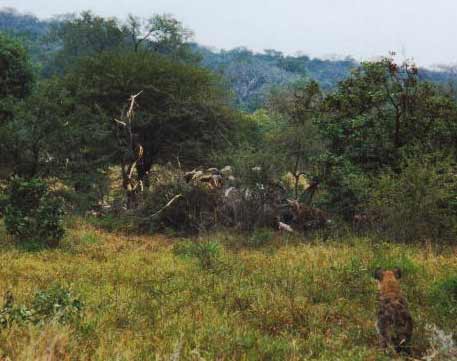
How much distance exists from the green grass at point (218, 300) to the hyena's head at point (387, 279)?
0.68 meters

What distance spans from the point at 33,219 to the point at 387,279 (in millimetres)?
10426

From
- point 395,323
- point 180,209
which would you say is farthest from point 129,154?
point 395,323

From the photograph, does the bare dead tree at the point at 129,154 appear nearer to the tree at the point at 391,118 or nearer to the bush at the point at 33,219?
the bush at the point at 33,219

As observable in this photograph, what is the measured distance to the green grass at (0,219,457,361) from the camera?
5.10m

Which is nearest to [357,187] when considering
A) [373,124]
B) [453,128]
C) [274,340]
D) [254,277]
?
[373,124]

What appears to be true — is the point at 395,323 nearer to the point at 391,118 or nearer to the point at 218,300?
the point at 218,300

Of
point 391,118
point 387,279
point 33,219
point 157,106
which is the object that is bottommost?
point 33,219

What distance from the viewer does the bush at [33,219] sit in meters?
12.4

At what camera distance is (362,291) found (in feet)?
26.8

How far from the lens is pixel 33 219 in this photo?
12.8m

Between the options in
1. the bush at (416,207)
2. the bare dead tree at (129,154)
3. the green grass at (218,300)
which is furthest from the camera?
the bare dead tree at (129,154)

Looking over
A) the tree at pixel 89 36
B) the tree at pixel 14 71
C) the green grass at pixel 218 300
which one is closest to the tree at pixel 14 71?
the tree at pixel 14 71

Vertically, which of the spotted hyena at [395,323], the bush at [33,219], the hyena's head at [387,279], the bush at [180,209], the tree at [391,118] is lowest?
the bush at [180,209]

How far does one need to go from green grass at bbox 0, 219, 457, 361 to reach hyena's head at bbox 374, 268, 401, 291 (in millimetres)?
676
